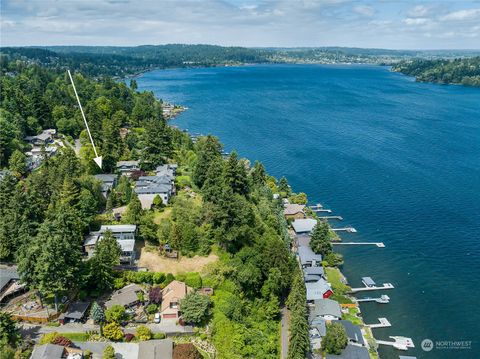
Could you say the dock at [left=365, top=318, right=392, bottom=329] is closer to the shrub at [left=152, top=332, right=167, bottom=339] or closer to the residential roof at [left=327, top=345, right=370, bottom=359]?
the residential roof at [left=327, top=345, right=370, bottom=359]

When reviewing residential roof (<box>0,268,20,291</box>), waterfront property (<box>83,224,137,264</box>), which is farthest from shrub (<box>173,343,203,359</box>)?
residential roof (<box>0,268,20,291</box>)

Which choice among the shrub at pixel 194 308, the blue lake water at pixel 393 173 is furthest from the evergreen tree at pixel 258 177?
the shrub at pixel 194 308

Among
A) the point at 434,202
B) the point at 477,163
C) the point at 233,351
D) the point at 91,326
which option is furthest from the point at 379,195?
the point at 91,326

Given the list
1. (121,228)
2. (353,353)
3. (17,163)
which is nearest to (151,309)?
(121,228)

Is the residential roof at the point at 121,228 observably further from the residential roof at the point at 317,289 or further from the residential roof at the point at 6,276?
the residential roof at the point at 317,289

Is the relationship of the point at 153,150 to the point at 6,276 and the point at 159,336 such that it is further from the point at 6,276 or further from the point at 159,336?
the point at 159,336
